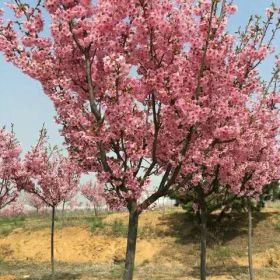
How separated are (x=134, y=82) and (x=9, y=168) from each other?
10737 mm

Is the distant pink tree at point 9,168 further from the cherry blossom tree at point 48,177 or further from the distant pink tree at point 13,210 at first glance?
the distant pink tree at point 13,210

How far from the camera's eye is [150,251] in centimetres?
2650

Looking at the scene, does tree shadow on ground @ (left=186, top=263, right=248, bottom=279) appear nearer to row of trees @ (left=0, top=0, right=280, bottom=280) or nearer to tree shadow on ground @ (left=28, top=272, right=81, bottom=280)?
tree shadow on ground @ (left=28, top=272, right=81, bottom=280)

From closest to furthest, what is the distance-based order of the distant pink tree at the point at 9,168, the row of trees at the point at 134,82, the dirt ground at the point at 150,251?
the row of trees at the point at 134,82, the distant pink tree at the point at 9,168, the dirt ground at the point at 150,251

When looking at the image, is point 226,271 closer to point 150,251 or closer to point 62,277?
point 150,251

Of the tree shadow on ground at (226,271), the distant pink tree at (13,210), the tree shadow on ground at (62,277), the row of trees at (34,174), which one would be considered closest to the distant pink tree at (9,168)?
the row of trees at (34,174)

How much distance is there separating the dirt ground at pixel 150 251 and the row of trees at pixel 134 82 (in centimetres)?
1270

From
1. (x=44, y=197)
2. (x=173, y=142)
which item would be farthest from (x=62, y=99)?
(x=44, y=197)

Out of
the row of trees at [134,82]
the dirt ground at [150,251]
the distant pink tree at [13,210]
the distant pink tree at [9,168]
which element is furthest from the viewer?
the distant pink tree at [13,210]

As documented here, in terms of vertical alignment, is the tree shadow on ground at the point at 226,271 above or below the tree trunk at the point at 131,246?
below

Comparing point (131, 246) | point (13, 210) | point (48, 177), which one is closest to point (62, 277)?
point (48, 177)

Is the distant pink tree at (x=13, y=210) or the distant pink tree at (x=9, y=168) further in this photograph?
the distant pink tree at (x=13, y=210)

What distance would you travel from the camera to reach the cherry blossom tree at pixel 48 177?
733 inches

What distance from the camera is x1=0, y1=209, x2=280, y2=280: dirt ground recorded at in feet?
71.3
